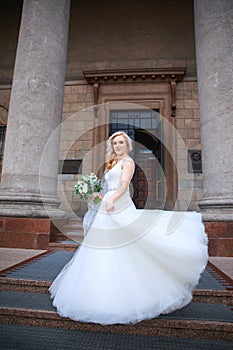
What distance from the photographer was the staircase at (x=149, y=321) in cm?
191

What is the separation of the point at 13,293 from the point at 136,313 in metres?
1.48

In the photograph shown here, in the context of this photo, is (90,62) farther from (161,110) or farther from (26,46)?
(26,46)

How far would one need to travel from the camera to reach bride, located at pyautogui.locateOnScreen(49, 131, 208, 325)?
1.84m

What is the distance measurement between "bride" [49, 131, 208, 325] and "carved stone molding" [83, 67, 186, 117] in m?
6.55

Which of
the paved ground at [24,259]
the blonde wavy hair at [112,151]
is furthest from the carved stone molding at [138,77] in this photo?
the blonde wavy hair at [112,151]

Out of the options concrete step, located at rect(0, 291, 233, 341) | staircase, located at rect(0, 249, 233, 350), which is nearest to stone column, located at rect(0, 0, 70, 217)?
staircase, located at rect(0, 249, 233, 350)

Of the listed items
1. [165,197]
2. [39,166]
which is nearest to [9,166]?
[39,166]

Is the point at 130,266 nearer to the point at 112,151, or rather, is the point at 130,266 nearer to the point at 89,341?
the point at 89,341

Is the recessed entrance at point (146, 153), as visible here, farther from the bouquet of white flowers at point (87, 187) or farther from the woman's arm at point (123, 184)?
the bouquet of white flowers at point (87, 187)

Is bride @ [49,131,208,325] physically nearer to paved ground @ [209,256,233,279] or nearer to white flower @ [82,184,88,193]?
white flower @ [82,184,88,193]

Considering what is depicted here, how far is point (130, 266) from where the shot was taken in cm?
199

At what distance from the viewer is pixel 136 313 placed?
1.80m

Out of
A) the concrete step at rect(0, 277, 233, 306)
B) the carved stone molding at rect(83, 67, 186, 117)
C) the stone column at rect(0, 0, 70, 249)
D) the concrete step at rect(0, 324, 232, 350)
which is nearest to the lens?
the concrete step at rect(0, 324, 232, 350)

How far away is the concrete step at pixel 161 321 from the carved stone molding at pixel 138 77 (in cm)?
694
